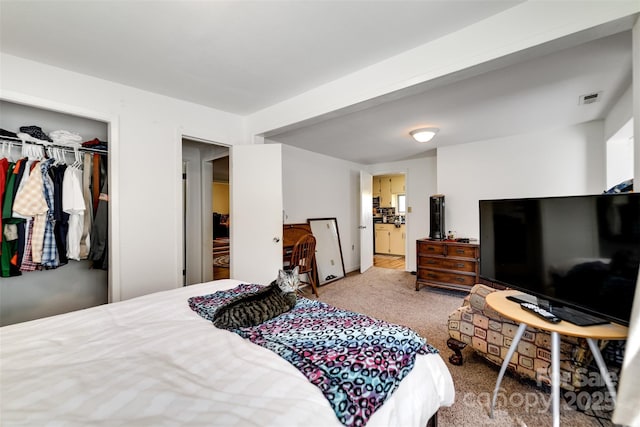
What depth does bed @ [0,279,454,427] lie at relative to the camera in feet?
2.38

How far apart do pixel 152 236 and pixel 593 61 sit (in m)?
4.03

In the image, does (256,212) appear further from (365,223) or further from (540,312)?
(365,223)

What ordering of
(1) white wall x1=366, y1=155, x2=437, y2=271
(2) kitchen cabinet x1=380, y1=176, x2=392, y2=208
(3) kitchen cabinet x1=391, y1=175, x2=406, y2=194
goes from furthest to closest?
(2) kitchen cabinet x1=380, y1=176, x2=392, y2=208 → (3) kitchen cabinet x1=391, y1=175, x2=406, y2=194 → (1) white wall x1=366, y1=155, x2=437, y2=271

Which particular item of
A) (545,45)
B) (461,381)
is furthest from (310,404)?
(545,45)

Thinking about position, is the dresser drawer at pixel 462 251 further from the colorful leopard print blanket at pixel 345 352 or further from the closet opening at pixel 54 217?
the closet opening at pixel 54 217

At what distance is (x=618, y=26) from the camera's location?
51.5 inches

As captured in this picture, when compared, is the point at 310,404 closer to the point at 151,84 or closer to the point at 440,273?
the point at 151,84

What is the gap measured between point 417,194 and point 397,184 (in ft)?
8.01

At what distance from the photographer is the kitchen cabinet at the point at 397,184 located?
743 centimetres

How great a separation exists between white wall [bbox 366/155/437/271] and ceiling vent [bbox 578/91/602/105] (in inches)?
91.8

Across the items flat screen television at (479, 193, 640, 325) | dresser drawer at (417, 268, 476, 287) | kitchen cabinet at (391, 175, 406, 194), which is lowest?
dresser drawer at (417, 268, 476, 287)

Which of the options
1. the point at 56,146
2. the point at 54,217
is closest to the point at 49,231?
the point at 54,217

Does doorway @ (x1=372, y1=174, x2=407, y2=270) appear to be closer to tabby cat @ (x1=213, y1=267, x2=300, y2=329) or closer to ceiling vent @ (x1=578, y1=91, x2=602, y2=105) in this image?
ceiling vent @ (x1=578, y1=91, x2=602, y2=105)

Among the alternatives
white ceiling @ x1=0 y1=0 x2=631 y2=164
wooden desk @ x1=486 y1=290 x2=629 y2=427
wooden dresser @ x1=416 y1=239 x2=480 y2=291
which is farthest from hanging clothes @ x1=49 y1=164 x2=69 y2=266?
wooden dresser @ x1=416 y1=239 x2=480 y2=291
